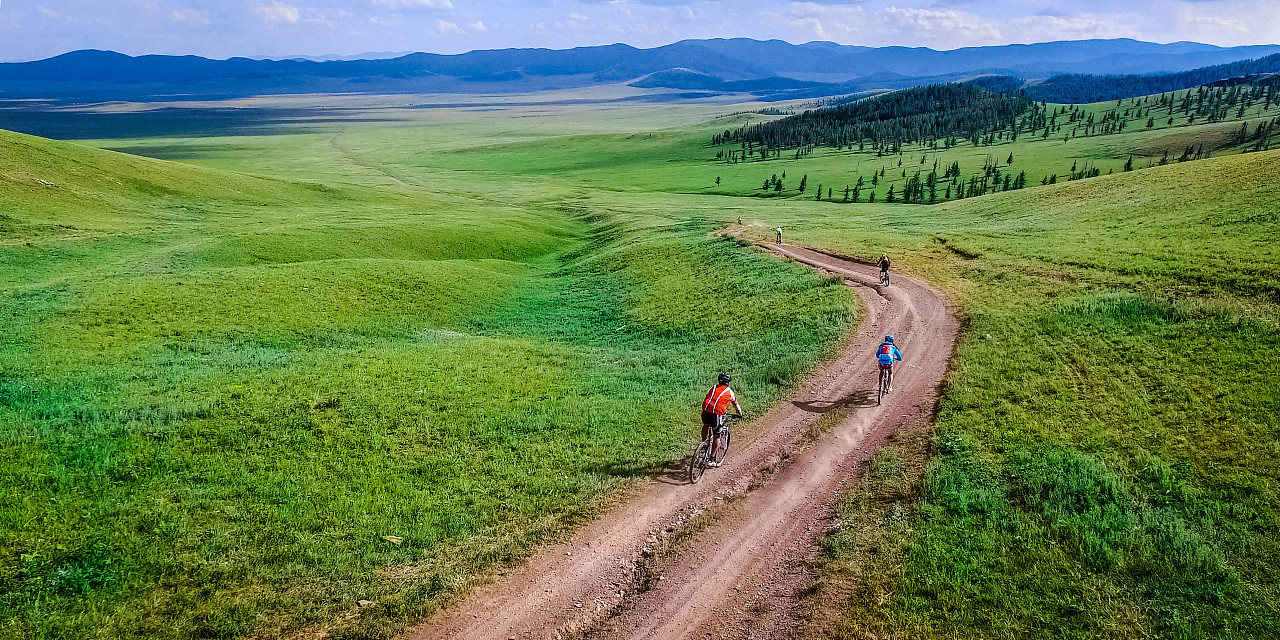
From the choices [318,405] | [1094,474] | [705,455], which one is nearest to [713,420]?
[705,455]

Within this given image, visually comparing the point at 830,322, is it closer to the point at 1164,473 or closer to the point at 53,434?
the point at 1164,473

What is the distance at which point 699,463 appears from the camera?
19.8 meters

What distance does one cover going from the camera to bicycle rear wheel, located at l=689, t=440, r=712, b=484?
19.5 meters

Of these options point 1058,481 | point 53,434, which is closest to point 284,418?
point 53,434

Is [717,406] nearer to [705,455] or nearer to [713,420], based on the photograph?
[713,420]

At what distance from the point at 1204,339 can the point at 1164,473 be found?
39.3 ft

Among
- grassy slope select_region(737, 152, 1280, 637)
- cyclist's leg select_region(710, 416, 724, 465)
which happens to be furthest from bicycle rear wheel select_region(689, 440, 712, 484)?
grassy slope select_region(737, 152, 1280, 637)

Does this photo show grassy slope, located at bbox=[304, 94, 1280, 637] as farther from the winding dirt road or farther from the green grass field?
the winding dirt road

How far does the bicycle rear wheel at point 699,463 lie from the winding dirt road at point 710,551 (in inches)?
11.0

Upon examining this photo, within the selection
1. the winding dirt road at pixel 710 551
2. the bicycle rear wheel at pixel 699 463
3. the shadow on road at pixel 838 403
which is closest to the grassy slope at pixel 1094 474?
the winding dirt road at pixel 710 551

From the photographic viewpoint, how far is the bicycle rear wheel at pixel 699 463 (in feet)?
64.1

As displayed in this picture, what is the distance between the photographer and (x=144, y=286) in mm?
44469

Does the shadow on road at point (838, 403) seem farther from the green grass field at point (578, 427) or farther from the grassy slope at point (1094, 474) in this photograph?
the grassy slope at point (1094, 474)

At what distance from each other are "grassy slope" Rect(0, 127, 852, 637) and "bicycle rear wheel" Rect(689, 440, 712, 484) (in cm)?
212
